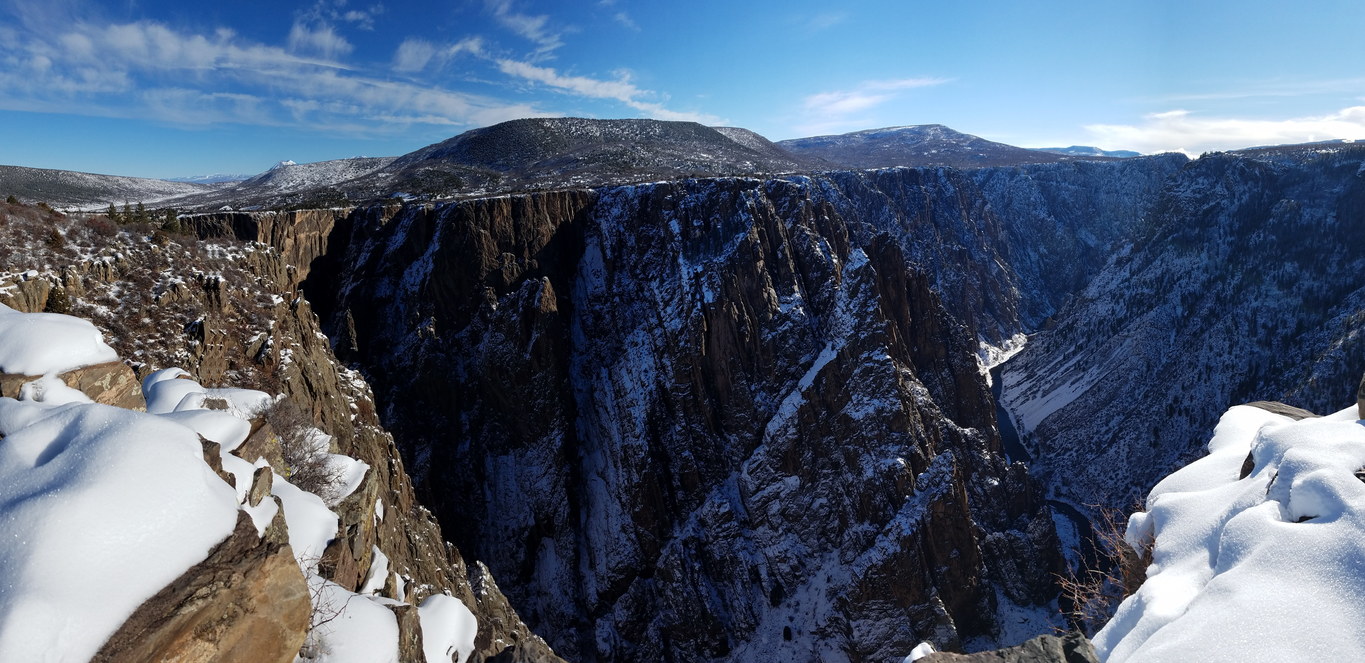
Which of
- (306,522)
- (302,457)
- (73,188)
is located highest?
(73,188)

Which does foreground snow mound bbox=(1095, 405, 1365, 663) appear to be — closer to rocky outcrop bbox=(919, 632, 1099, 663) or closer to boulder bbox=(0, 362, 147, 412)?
rocky outcrop bbox=(919, 632, 1099, 663)

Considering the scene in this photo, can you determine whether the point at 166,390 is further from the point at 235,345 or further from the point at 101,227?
the point at 101,227

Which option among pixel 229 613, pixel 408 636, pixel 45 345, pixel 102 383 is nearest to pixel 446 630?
pixel 408 636

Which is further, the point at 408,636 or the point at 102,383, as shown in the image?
the point at 102,383

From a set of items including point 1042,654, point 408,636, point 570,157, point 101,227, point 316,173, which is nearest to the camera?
point 1042,654

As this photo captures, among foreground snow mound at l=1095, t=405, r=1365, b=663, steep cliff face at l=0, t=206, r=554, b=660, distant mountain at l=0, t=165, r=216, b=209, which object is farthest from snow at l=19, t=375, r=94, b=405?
distant mountain at l=0, t=165, r=216, b=209

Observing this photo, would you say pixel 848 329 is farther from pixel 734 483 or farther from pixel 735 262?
pixel 734 483

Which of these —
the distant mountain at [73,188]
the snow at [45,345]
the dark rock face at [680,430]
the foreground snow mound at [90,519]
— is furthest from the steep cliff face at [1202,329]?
the distant mountain at [73,188]
